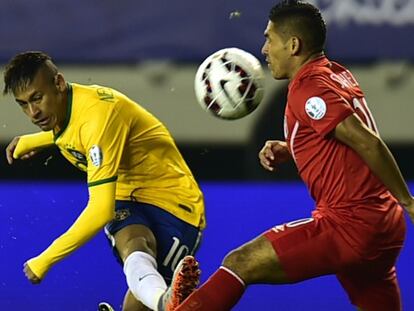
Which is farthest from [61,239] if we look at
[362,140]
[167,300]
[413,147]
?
[413,147]

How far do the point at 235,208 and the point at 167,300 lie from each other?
1.64 m

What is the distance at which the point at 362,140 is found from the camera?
3760 millimetres

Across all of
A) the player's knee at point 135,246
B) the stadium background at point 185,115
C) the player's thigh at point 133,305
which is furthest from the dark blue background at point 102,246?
the player's knee at point 135,246

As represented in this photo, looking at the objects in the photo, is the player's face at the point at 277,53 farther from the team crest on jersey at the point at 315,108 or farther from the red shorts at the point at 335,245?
the red shorts at the point at 335,245

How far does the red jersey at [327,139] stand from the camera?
382 centimetres

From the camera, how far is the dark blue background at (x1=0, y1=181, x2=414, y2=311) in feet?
18.0

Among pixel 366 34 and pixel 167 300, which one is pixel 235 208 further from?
pixel 167 300

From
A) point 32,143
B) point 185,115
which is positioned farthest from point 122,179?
point 185,115

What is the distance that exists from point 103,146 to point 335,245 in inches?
37.6

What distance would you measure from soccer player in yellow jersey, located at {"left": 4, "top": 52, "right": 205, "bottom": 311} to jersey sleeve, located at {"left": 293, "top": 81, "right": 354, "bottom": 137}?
644mm

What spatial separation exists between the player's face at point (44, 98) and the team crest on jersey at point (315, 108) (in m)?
1.02

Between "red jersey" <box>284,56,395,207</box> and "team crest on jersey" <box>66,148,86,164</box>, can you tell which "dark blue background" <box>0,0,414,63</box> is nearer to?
"team crest on jersey" <box>66,148,86,164</box>

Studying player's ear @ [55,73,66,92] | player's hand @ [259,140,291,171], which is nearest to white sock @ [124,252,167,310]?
player's hand @ [259,140,291,171]

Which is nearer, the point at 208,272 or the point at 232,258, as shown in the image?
the point at 232,258
